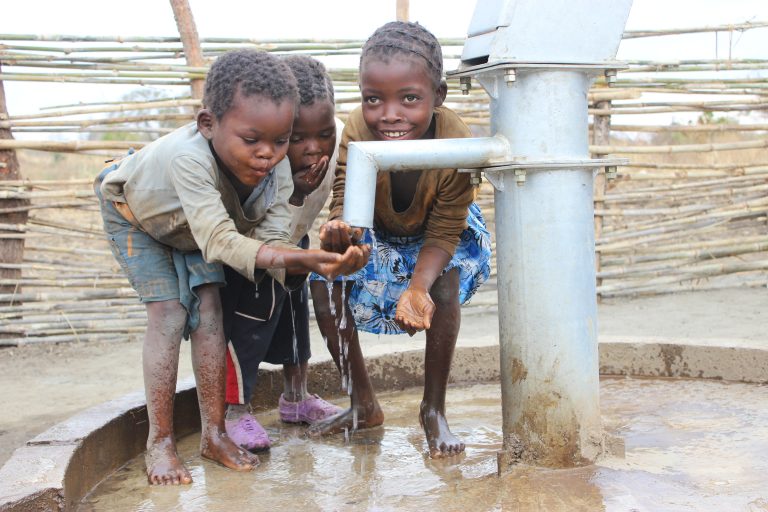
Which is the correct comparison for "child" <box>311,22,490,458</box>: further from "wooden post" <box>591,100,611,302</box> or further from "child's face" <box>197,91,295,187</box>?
"wooden post" <box>591,100,611,302</box>

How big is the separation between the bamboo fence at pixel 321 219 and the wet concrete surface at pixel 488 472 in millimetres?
3539

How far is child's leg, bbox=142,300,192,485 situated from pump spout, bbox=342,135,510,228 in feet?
2.49

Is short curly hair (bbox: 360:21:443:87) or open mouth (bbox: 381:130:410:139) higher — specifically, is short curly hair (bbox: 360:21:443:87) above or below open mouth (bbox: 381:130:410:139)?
above

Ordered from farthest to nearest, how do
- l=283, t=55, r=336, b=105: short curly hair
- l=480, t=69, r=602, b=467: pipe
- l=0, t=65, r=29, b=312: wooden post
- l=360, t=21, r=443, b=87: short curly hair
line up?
l=0, t=65, r=29, b=312: wooden post
l=283, t=55, r=336, b=105: short curly hair
l=360, t=21, r=443, b=87: short curly hair
l=480, t=69, r=602, b=467: pipe

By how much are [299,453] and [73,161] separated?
1960cm

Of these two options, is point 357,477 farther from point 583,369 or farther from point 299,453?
point 583,369

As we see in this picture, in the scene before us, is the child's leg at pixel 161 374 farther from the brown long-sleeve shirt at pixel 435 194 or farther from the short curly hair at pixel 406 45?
the short curly hair at pixel 406 45

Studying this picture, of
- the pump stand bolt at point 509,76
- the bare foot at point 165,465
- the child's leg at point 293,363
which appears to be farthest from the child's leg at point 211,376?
the pump stand bolt at point 509,76

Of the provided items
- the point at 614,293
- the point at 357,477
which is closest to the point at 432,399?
the point at 357,477

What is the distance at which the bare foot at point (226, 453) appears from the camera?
258 centimetres

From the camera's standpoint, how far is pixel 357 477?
2453 mm

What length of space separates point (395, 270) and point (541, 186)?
84cm

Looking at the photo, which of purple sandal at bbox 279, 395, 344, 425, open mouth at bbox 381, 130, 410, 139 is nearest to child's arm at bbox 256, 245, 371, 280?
open mouth at bbox 381, 130, 410, 139

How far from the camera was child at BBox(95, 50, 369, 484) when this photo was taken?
8.16ft
